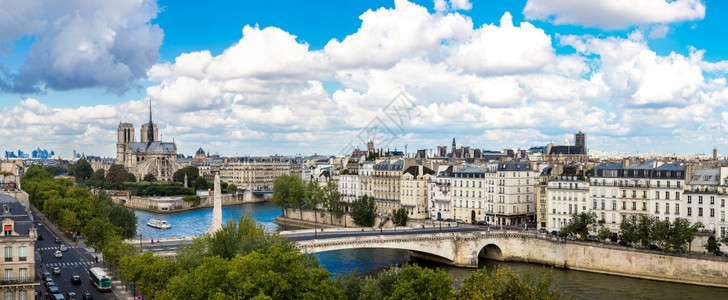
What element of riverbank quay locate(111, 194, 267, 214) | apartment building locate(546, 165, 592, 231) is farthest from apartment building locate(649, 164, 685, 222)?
riverbank quay locate(111, 194, 267, 214)

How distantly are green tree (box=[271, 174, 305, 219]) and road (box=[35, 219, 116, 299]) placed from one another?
31.4 meters

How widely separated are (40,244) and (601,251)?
47.4 metres

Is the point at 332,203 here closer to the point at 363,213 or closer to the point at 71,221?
the point at 363,213

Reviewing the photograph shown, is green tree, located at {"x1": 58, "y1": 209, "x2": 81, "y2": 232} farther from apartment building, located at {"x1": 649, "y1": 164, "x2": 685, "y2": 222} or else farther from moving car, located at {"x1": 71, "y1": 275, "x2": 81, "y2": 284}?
apartment building, located at {"x1": 649, "y1": 164, "x2": 685, "y2": 222}

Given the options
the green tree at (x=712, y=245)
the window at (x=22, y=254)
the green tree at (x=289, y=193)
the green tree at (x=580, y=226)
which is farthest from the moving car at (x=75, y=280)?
the green tree at (x=289, y=193)

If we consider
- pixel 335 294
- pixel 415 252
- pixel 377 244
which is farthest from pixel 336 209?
pixel 335 294

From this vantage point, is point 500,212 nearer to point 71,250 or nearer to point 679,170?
point 679,170

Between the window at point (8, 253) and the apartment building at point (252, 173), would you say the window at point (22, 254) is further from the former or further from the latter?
the apartment building at point (252, 173)

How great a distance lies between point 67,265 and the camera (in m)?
54.1

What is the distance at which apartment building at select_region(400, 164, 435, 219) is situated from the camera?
86.1 m

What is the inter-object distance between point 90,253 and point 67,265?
686 cm

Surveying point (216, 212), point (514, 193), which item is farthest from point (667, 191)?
point (216, 212)

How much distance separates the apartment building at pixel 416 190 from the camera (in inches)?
3391

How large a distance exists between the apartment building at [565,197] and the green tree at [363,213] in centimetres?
2052
